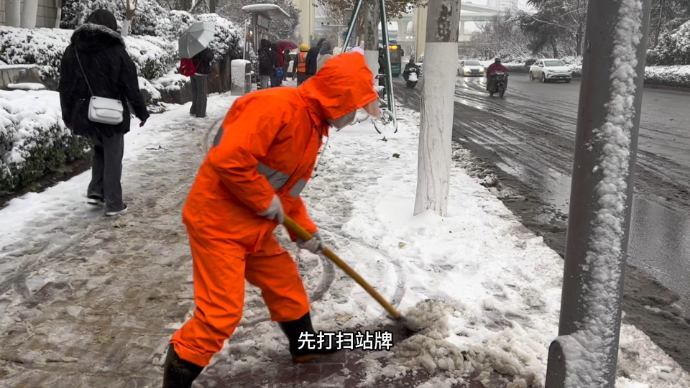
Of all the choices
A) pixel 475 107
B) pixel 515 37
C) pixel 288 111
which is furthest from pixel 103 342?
pixel 515 37

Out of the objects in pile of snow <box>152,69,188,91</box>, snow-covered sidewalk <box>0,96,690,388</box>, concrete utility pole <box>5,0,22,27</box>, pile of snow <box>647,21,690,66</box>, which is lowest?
snow-covered sidewalk <box>0,96,690,388</box>

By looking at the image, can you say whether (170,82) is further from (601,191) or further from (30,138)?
(601,191)

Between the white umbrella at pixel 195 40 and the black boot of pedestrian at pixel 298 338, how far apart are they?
10546 millimetres

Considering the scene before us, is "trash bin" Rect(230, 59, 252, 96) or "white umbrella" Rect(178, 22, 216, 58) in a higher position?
"white umbrella" Rect(178, 22, 216, 58)

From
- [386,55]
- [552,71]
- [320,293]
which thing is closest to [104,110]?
[320,293]

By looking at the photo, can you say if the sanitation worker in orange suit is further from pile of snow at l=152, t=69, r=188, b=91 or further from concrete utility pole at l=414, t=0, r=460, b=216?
pile of snow at l=152, t=69, r=188, b=91

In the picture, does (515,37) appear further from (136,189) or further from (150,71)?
(136,189)

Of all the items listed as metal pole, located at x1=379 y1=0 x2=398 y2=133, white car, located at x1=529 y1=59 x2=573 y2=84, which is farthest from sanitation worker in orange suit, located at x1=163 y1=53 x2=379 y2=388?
white car, located at x1=529 y1=59 x2=573 y2=84

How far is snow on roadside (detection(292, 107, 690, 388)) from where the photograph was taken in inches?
132

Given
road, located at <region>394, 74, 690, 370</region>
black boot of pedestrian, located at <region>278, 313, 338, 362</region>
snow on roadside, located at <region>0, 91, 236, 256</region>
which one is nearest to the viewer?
black boot of pedestrian, located at <region>278, 313, 338, 362</region>

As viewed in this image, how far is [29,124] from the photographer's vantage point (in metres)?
6.45

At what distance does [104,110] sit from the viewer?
570cm

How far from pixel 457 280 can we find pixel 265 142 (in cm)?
→ 234

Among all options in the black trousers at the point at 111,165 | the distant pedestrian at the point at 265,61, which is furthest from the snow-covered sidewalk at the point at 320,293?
the distant pedestrian at the point at 265,61
